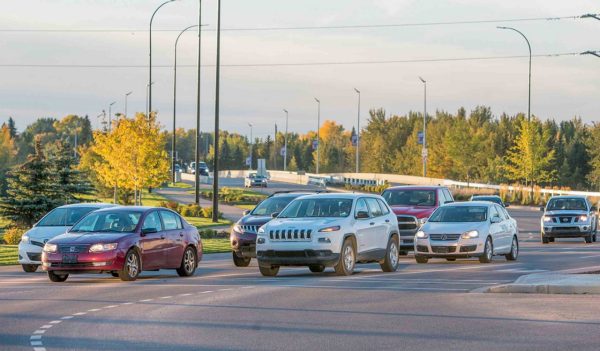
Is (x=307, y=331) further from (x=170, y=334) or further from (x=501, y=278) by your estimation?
(x=501, y=278)

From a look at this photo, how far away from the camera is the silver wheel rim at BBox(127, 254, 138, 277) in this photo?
24641mm

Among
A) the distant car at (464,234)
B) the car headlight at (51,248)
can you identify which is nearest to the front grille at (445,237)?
the distant car at (464,234)

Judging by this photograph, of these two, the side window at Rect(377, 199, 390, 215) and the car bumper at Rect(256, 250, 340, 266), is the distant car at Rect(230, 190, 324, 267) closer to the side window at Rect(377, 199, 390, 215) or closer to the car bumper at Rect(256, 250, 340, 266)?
the side window at Rect(377, 199, 390, 215)

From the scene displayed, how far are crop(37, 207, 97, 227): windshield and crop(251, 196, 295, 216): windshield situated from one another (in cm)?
414

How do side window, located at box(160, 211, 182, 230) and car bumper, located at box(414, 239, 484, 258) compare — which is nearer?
side window, located at box(160, 211, 182, 230)

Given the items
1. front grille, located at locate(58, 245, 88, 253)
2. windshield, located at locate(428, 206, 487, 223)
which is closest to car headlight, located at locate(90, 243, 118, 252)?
front grille, located at locate(58, 245, 88, 253)

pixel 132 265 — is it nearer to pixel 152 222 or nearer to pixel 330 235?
pixel 152 222

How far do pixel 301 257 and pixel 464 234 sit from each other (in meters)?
6.62

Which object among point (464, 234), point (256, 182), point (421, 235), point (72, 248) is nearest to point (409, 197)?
point (421, 235)

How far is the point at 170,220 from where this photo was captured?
87.1 feet

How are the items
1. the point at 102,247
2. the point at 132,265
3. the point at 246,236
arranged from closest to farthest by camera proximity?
the point at 102,247 → the point at 132,265 → the point at 246,236

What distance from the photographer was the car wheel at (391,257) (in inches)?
1070

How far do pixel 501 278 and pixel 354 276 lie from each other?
294 centimetres

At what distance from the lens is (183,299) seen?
2011 cm
